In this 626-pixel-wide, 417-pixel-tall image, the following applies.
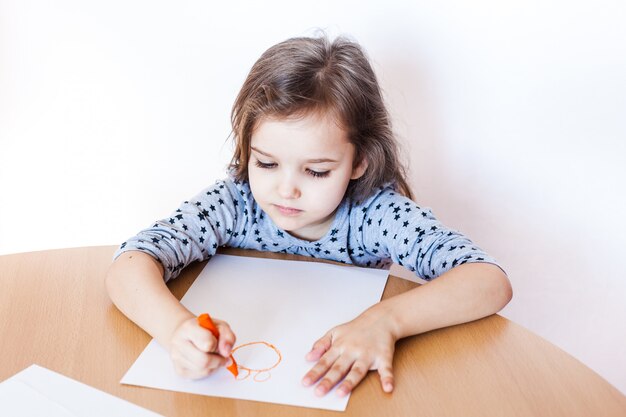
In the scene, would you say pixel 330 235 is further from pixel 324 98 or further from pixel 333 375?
pixel 333 375

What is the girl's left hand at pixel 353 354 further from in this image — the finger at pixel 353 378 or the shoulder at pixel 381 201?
the shoulder at pixel 381 201

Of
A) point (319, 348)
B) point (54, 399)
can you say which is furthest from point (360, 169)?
point (54, 399)

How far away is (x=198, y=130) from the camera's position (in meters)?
1.48

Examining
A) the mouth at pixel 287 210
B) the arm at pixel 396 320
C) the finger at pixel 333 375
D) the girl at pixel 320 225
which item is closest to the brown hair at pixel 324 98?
the girl at pixel 320 225

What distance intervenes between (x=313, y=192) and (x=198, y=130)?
0.58m

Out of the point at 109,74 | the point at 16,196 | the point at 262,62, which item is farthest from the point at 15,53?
the point at 262,62

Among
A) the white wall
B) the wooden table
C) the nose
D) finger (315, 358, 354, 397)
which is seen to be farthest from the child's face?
the white wall

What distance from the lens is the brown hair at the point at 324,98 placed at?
97 cm

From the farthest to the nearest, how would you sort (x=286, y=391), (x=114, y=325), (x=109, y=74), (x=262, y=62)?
(x=109, y=74) < (x=262, y=62) < (x=114, y=325) < (x=286, y=391)

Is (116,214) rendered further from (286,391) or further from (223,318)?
(286,391)

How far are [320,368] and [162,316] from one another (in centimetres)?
19

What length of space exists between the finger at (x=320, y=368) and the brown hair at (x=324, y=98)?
347 mm

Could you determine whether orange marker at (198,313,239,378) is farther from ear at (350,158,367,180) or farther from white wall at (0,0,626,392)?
white wall at (0,0,626,392)

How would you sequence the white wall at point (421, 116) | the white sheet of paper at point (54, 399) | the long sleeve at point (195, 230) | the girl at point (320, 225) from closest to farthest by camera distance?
the white sheet of paper at point (54, 399) < the girl at point (320, 225) < the long sleeve at point (195, 230) < the white wall at point (421, 116)
